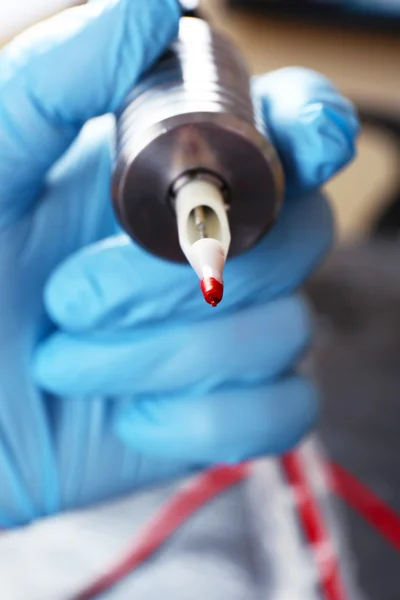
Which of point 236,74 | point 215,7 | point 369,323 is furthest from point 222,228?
point 215,7

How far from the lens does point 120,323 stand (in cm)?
51

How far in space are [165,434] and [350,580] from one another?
0.17 m

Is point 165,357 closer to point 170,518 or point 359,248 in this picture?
point 170,518

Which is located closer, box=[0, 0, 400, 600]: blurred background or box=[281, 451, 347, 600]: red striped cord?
box=[281, 451, 347, 600]: red striped cord

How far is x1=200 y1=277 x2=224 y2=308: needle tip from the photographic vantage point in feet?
0.94

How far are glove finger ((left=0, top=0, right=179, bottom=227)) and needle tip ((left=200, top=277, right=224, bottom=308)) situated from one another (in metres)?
0.17

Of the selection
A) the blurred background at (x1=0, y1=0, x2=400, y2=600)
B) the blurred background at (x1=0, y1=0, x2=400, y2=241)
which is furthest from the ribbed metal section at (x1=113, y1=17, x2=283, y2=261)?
the blurred background at (x1=0, y1=0, x2=400, y2=241)

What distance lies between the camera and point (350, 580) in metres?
0.54

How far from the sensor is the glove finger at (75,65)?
40cm

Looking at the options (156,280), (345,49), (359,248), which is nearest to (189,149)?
(156,280)

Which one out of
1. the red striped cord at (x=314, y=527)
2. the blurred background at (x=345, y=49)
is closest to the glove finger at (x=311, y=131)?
the red striped cord at (x=314, y=527)

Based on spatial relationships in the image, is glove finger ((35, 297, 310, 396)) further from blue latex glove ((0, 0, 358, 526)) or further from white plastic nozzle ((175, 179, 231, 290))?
white plastic nozzle ((175, 179, 231, 290))

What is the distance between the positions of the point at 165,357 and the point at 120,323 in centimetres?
4

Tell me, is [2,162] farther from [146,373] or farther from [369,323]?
[369,323]
